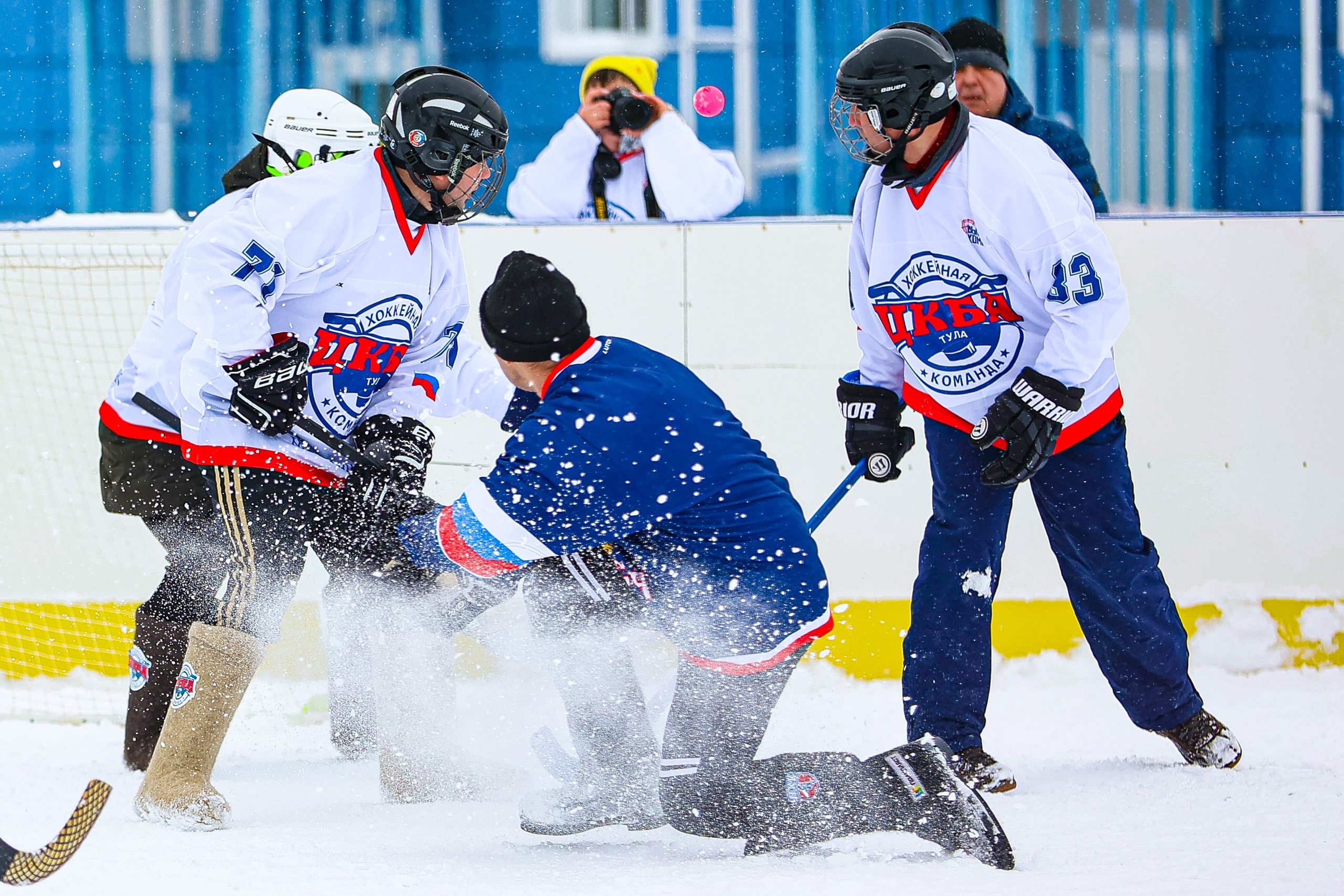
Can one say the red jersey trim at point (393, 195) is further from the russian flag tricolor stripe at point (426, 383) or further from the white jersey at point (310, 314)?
the russian flag tricolor stripe at point (426, 383)

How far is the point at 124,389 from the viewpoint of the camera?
254cm

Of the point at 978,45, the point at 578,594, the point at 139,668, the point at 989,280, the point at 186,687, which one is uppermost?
the point at 978,45

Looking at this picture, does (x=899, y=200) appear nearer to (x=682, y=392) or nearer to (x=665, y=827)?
(x=682, y=392)

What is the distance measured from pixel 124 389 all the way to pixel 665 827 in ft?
4.31

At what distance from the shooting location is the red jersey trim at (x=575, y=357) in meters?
1.97

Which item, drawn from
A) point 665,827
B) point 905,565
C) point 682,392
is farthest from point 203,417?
point 905,565

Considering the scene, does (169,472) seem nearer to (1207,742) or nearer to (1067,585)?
(1067,585)

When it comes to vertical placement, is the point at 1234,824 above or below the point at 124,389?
below

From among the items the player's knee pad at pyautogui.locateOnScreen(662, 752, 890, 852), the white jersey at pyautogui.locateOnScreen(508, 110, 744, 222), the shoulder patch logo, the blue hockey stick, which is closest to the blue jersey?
the player's knee pad at pyautogui.locateOnScreen(662, 752, 890, 852)

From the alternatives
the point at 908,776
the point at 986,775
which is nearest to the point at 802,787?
the point at 908,776

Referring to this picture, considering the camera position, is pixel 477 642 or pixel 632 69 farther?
pixel 632 69

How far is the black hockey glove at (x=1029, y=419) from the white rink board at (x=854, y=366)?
990mm

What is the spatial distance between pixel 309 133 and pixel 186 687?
1.12 meters

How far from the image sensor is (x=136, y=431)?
8.31 feet
